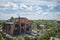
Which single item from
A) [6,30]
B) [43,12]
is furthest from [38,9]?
[6,30]

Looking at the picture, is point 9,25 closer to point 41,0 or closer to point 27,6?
point 27,6

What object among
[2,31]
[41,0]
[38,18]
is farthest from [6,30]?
[41,0]

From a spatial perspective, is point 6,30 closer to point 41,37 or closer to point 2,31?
point 2,31

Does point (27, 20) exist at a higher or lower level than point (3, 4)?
lower

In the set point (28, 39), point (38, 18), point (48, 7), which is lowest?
point (28, 39)

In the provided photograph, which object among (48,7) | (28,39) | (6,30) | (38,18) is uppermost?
(48,7)

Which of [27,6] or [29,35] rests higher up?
[27,6]
